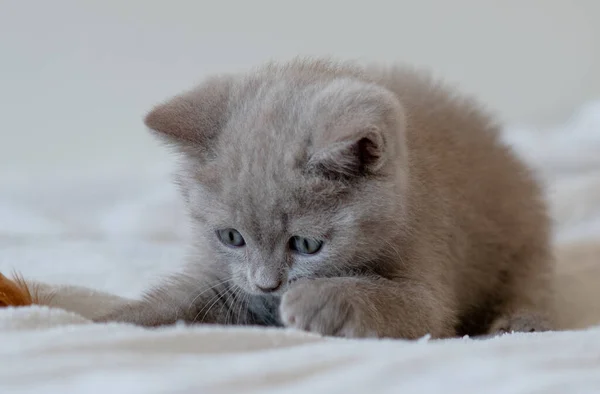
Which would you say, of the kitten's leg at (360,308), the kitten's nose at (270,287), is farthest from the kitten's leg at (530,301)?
the kitten's nose at (270,287)

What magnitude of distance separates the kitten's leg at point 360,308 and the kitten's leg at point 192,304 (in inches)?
8.1

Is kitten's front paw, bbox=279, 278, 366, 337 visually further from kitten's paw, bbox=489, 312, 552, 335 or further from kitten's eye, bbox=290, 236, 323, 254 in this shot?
kitten's paw, bbox=489, 312, 552, 335

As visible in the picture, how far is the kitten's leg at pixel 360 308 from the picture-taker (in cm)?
122

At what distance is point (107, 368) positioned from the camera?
0.91m

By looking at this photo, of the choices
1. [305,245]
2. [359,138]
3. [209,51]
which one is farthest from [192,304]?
[209,51]

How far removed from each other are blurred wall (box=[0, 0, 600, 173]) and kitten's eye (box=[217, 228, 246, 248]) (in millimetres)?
1807

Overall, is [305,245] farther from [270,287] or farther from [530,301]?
[530,301]

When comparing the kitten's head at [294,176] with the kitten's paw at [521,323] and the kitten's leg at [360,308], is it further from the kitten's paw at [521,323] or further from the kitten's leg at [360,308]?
the kitten's paw at [521,323]

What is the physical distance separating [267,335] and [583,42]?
9.14 ft

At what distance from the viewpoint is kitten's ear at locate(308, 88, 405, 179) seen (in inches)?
49.1

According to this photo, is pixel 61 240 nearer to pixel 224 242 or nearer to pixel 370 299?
pixel 224 242

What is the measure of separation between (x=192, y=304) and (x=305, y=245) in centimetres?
25

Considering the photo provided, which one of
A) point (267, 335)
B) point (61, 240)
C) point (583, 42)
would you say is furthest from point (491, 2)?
point (267, 335)

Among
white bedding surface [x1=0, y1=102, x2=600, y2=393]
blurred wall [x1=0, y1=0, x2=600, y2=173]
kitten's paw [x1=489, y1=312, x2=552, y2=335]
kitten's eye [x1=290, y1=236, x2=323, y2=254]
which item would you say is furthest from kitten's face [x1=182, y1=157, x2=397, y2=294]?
blurred wall [x1=0, y1=0, x2=600, y2=173]
